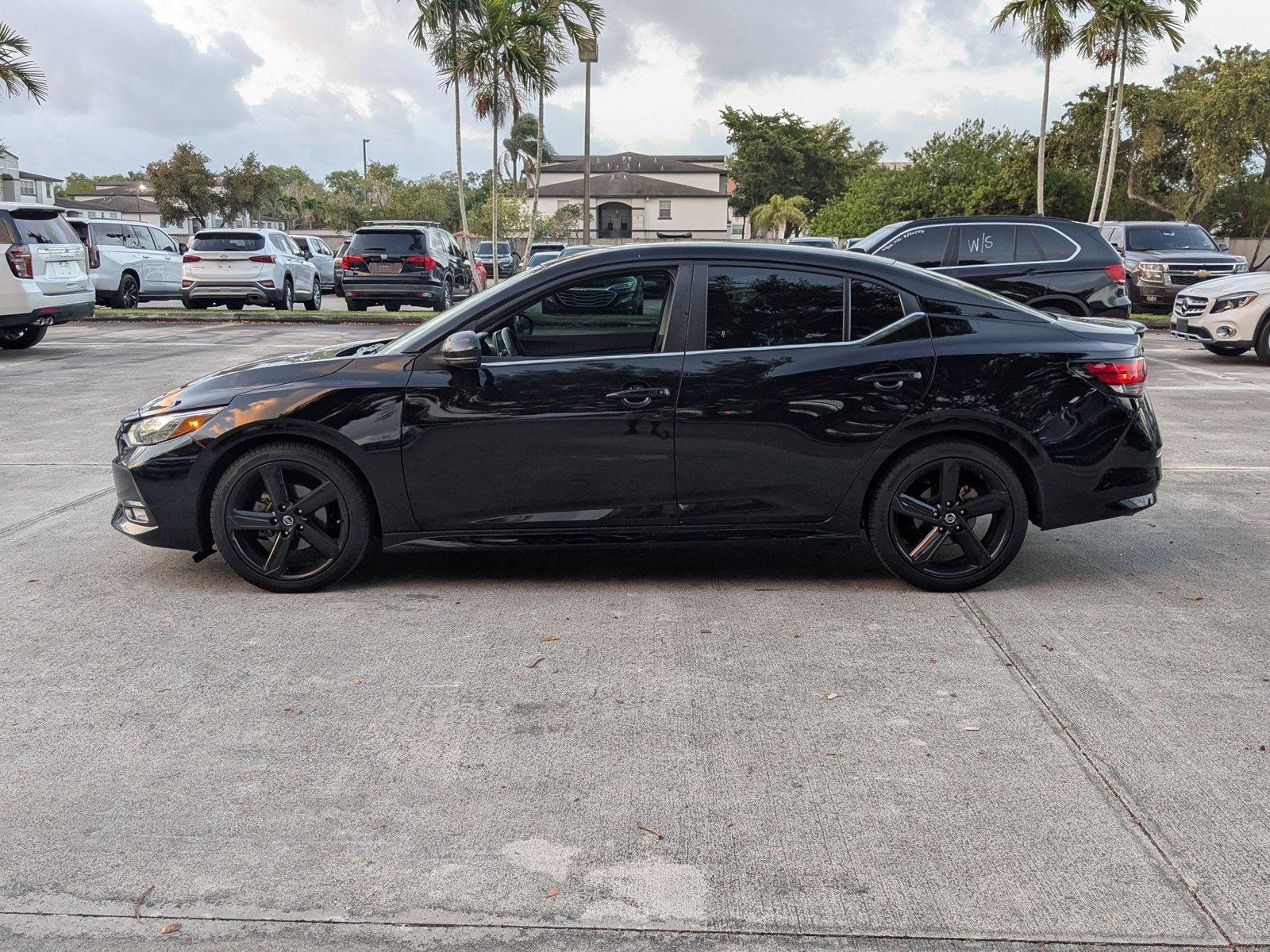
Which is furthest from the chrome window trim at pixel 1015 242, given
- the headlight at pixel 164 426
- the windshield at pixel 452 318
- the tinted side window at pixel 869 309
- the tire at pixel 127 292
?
the tire at pixel 127 292

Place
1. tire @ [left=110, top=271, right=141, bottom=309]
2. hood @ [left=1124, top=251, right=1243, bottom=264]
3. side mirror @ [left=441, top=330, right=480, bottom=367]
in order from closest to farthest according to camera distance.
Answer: side mirror @ [left=441, top=330, right=480, bottom=367]
hood @ [left=1124, top=251, right=1243, bottom=264]
tire @ [left=110, top=271, right=141, bottom=309]

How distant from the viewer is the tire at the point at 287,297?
960 inches

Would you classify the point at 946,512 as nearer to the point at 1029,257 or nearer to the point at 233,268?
the point at 1029,257

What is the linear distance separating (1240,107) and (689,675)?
44593 mm

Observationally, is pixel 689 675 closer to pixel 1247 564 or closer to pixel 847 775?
pixel 847 775

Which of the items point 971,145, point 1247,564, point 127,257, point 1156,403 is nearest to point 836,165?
point 971,145

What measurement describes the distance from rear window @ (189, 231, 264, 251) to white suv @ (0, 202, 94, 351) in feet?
24.6

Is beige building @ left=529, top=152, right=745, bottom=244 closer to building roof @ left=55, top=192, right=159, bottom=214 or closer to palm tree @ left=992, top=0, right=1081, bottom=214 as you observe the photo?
building roof @ left=55, top=192, right=159, bottom=214

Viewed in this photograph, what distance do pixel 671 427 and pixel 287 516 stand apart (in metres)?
1.76

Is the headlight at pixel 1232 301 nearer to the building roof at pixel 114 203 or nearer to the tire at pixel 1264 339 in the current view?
the tire at pixel 1264 339

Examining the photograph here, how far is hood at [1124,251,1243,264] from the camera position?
23.1m

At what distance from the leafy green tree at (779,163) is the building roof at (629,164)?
37.3 ft

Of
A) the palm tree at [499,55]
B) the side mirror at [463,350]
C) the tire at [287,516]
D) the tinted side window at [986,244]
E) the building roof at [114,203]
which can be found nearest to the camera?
the side mirror at [463,350]

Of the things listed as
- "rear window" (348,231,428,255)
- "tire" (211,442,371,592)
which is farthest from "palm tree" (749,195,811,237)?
→ "tire" (211,442,371,592)
